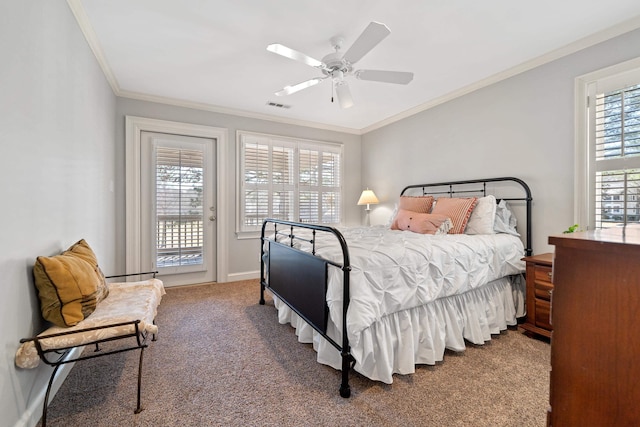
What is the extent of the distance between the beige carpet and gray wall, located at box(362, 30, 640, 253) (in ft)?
4.42

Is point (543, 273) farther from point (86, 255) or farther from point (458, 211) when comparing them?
point (86, 255)

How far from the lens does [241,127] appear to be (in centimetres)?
403

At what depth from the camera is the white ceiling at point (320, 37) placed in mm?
1928

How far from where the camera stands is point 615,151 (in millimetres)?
2176

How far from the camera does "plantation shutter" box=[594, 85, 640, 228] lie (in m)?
2.07

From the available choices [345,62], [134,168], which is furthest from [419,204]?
[134,168]

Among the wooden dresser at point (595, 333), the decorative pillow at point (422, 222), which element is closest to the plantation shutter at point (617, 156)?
the decorative pillow at point (422, 222)

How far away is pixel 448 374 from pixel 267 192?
129 inches

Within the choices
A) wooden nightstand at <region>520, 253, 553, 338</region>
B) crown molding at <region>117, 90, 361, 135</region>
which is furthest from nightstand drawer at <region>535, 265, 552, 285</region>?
crown molding at <region>117, 90, 361, 135</region>

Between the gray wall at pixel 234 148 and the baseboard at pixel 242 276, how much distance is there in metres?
0.01

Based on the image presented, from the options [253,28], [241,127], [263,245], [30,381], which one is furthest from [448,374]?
[241,127]

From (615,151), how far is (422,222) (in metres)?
1.57

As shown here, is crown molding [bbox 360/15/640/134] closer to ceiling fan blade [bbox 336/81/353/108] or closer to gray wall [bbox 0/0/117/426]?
ceiling fan blade [bbox 336/81/353/108]

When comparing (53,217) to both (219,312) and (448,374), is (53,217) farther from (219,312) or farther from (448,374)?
(448,374)
